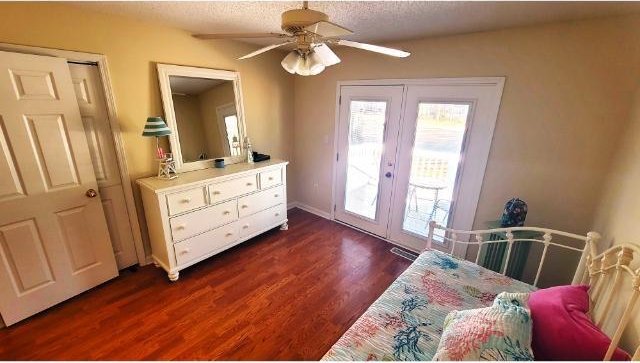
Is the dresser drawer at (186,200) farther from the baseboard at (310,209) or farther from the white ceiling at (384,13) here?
the baseboard at (310,209)

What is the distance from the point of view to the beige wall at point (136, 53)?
1822mm

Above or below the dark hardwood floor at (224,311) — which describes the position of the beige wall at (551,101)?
above

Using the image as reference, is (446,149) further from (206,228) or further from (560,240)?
(206,228)

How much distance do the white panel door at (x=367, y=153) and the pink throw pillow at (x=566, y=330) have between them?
2.00 metres

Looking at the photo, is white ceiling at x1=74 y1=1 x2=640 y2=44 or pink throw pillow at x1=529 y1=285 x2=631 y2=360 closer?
pink throw pillow at x1=529 y1=285 x2=631 y2=360

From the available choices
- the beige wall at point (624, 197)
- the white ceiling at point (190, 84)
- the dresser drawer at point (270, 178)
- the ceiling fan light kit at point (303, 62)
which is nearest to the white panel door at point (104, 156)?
the white ceiling at point (190, 84)

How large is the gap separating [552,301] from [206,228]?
2.61 metres

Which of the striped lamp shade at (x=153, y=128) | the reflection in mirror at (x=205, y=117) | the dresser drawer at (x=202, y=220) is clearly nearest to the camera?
the striped lamp shade at (x=153, y=128)

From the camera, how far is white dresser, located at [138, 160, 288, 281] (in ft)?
7.57

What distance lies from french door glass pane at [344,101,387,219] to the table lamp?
80.7 inches

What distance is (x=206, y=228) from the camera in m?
2.56

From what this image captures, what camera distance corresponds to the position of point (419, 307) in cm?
146

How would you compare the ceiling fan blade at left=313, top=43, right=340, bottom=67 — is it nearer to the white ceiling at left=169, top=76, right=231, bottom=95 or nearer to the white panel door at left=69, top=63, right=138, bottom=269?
the white ceiling at left=169, top=76, right=231, bottom=95

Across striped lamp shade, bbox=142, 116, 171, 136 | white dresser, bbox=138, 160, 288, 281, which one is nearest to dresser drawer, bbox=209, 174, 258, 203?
white dresser, bbox=138, 160, 288, 281
